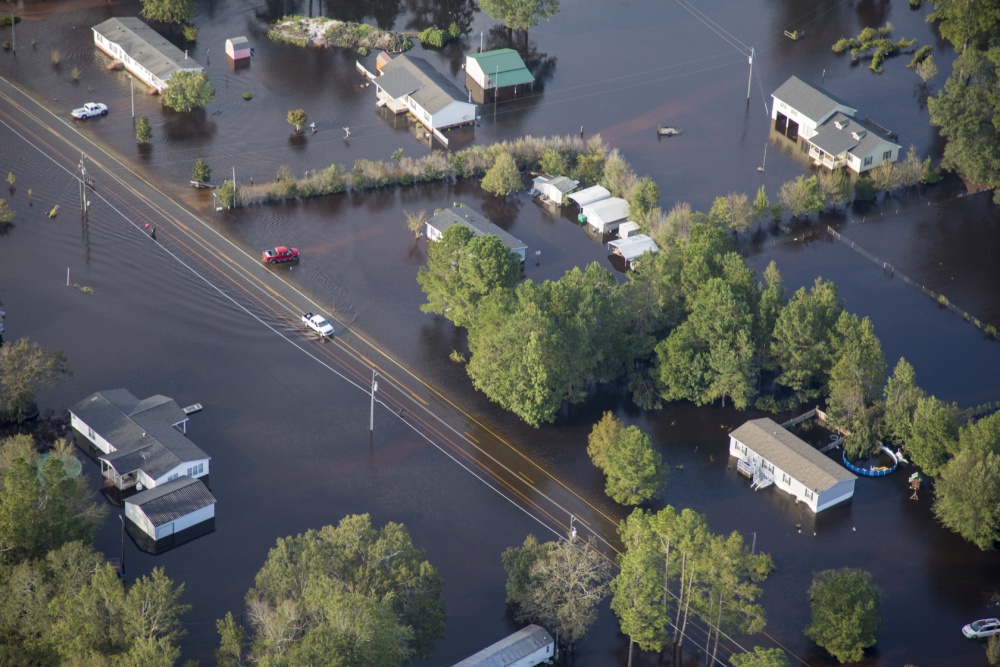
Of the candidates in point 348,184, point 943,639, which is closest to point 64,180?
point 348,184

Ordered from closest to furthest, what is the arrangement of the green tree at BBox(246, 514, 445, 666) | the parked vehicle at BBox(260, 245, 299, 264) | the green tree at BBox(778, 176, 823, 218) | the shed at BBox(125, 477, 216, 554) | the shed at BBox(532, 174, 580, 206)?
the green tree at BBox(246, 514, 445, 666) < the shed at BBox(125, 477, 216, 554) < the parked vehicle at BBox(260, 245, 299, 264) < the green tree at BBox(778, 176, 823, 218) < the shed at BBox(532, 174, 580, 206)

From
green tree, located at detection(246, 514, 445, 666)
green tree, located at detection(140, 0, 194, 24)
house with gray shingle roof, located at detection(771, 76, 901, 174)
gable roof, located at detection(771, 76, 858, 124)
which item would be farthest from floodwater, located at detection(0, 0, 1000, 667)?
green tree, located at detection(246, 514, 445, 666)

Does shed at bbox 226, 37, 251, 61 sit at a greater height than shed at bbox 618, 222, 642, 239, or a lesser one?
greater

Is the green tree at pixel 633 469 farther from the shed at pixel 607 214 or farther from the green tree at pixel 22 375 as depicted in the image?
the green tree at pixel 22 375

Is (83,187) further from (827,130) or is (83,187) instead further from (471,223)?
(827,130)

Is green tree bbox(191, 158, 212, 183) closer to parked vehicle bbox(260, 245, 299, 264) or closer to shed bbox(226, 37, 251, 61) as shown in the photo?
parked vehicle bbox(260, 245, 299, 264)

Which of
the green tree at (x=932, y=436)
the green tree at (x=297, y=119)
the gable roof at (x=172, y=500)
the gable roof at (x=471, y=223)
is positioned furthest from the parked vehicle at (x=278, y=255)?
the green tree at (x=932, y=436)
